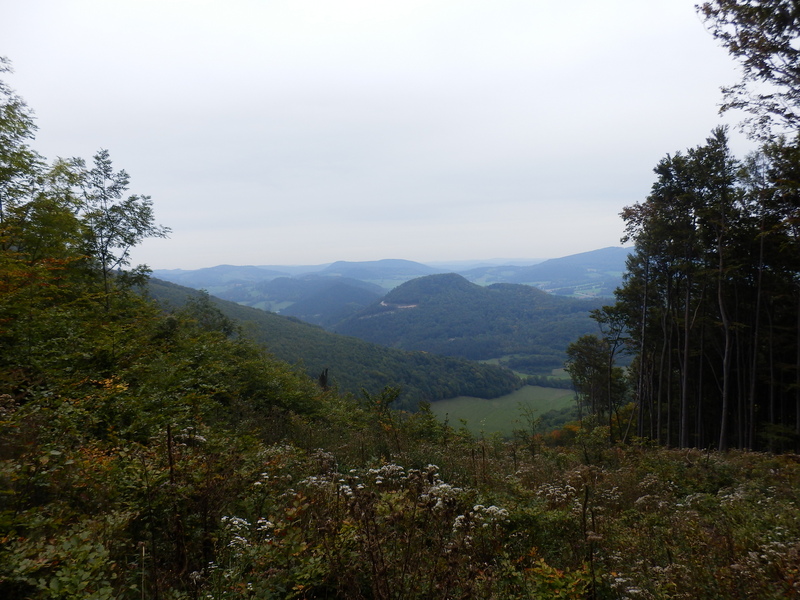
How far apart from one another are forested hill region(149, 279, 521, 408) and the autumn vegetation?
45.1 metres

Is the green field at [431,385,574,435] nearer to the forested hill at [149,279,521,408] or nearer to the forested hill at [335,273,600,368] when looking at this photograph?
the forested hill at [149,279,521,408]

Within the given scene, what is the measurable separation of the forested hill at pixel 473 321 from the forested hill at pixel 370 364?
4073 cm

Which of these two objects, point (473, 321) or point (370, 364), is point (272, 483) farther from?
point (473, 321)

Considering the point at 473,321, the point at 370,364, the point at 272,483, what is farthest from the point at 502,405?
the point at 473,321

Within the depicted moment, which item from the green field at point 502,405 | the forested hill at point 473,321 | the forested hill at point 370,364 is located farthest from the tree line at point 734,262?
the forested hill at point 473,321

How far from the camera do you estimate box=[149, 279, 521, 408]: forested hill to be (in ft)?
199

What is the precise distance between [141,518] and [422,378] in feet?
238

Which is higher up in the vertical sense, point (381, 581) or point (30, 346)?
point (30, 346)

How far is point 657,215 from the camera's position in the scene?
15000 mm

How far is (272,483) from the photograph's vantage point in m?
4.19

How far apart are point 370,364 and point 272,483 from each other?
217 ft


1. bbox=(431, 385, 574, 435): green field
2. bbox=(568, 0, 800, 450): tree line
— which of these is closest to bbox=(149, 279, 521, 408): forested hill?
bbox=(431, 385, 574, 435): green field

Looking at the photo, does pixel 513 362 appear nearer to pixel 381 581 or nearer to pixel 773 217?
pixel 773 217

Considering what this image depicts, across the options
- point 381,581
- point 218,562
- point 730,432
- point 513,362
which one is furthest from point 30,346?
point 513,362
